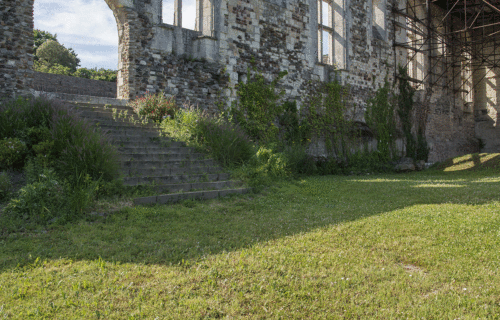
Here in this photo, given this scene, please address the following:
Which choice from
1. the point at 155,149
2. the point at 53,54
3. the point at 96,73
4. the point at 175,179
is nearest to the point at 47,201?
the point at 175,179

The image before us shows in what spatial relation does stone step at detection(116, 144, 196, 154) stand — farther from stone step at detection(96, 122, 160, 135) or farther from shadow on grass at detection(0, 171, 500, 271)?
shadow on grass at detection(0, 171, 500, 271)

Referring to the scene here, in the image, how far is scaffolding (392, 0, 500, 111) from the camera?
17.2 meters

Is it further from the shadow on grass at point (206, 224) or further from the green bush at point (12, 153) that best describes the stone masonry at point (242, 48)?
the shadow on grass at point (206, 224)

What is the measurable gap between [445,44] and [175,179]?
691 inches

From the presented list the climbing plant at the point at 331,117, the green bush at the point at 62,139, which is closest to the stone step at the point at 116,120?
the green bush at the point at 62,139

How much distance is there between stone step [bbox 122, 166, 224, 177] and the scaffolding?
1278cm

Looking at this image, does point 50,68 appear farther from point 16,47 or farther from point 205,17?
point 16,47

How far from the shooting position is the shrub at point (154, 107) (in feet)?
29.3

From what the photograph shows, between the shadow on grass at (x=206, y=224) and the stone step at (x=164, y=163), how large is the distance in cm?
146

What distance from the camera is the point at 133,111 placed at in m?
9.18

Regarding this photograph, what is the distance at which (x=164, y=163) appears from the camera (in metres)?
7.06

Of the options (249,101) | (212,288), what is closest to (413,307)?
(212,288)

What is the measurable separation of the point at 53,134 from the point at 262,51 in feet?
25.1

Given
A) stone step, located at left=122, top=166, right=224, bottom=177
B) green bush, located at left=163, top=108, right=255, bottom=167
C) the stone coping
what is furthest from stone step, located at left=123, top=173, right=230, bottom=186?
the stone coping
